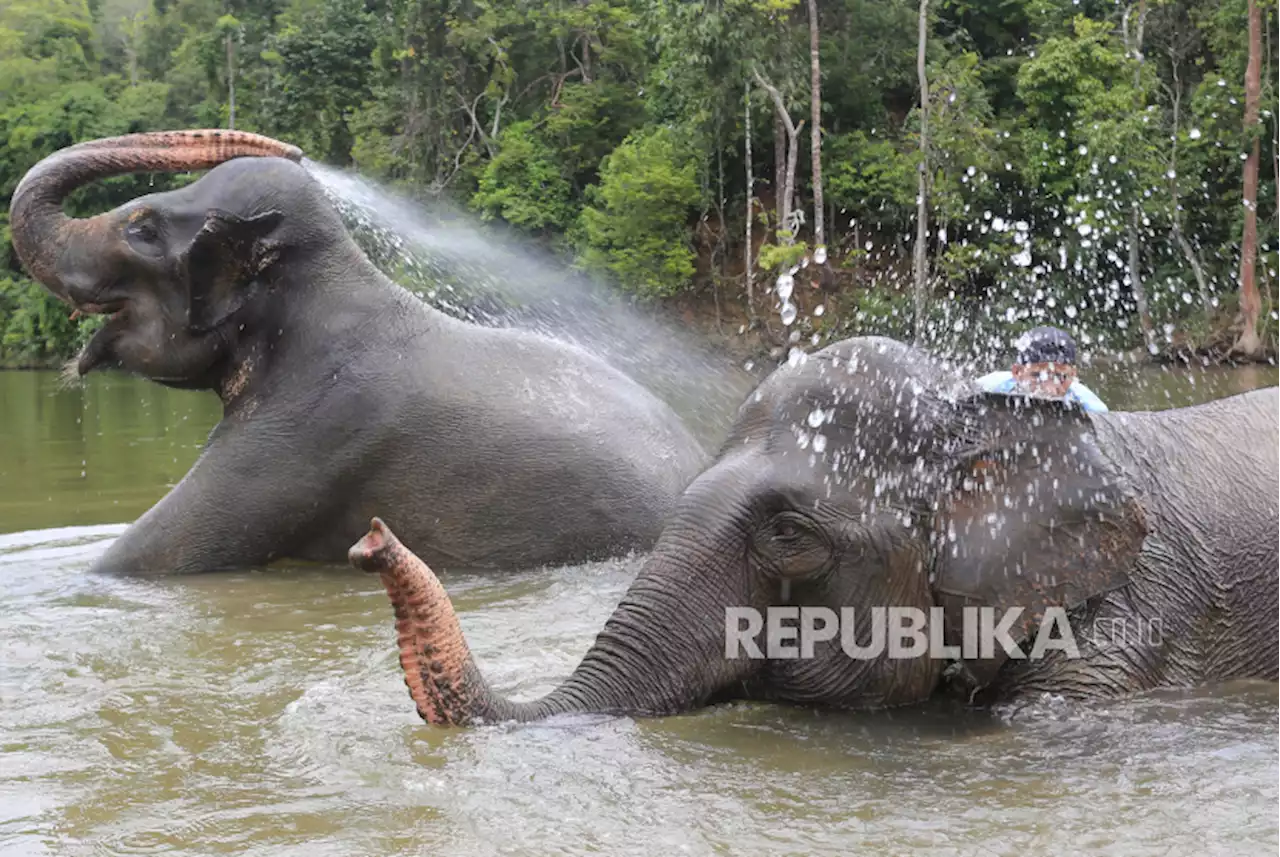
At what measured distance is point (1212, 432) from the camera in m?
4.57

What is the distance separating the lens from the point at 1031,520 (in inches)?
151

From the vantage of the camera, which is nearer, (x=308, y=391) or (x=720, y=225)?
(x=308, y=391)

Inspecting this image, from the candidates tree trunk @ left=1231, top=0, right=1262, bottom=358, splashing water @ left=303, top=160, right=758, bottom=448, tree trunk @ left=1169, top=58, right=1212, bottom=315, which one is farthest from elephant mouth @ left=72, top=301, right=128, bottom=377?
tree trunk @ left=1169, top=58, right=1212, bottom=315

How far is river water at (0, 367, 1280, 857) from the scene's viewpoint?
11.0 ft

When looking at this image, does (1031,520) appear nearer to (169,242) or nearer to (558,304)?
(169,242)

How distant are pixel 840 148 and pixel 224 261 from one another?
29615 millimetres

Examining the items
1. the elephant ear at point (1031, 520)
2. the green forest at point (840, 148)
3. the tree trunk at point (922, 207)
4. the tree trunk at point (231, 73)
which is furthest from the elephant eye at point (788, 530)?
the tree trunk at point (231, 73)

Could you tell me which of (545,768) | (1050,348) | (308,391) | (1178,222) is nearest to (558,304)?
(1178,222)

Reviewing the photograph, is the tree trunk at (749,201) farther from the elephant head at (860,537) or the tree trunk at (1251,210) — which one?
the elephant head at (860,537)

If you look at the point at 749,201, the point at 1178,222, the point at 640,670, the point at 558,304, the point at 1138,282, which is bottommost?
the point at 640,670

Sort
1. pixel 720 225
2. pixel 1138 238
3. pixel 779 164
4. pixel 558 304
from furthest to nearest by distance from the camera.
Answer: pixel 720 225
pixel 558 304
pixel 779 164
pixel 1138 238

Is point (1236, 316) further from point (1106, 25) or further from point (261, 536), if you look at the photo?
point (261, 536)

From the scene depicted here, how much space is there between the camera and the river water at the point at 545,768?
11.0 ft

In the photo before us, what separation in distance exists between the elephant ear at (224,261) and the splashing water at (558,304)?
8520 mm
